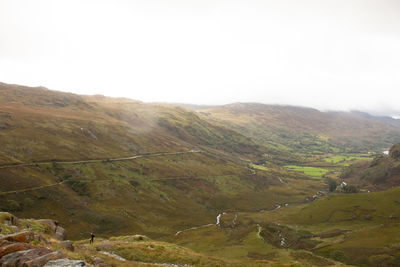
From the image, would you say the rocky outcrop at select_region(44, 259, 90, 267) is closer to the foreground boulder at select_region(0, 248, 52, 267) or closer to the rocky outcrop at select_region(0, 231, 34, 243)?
the foreground boulder at select_region(0, 248, 52, 267)

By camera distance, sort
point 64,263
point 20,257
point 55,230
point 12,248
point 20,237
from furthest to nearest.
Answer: point 55,230 → point 20,237 → point 12,248 → point 64,263 → point 20,257

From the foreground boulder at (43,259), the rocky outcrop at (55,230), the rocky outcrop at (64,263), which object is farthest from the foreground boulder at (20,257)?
the rocky outcrop at (55,230)

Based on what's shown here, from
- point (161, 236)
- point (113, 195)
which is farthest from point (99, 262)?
point (113, 195)

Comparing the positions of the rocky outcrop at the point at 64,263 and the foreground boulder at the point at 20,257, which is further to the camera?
the rocky outcrop at the point at 64,263

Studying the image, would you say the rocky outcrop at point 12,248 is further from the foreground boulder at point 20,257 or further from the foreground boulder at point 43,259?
the foreground boulder at point 43,259

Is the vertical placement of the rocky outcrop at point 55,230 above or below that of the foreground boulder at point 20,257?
below

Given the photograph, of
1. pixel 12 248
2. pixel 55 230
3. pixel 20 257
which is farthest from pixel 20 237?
pixel 55 230

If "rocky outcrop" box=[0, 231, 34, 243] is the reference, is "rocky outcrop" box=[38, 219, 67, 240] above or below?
below

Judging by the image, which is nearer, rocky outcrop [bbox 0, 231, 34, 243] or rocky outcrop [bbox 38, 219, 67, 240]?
rocky outcrop [bbox 0, 231, 34, 243]

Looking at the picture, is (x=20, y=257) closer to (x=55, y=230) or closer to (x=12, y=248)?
(x=12, y=248)

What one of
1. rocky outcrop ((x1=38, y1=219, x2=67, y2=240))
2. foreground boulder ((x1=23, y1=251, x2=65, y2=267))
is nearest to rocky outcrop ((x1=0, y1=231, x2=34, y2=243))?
foreground boulder ((x1=23, y1=251, x2=65, y2=267))

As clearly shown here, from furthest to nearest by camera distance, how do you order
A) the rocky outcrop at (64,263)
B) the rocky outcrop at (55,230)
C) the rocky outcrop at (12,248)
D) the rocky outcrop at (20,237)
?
the rocky outcrop at (55,230), the rocky outcrop at (20,237), the rocky outcrop at (12,248), the rocky outcrop at (64,263)

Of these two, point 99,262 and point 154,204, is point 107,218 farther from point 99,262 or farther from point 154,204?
point 99,262

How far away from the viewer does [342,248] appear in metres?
79.5
